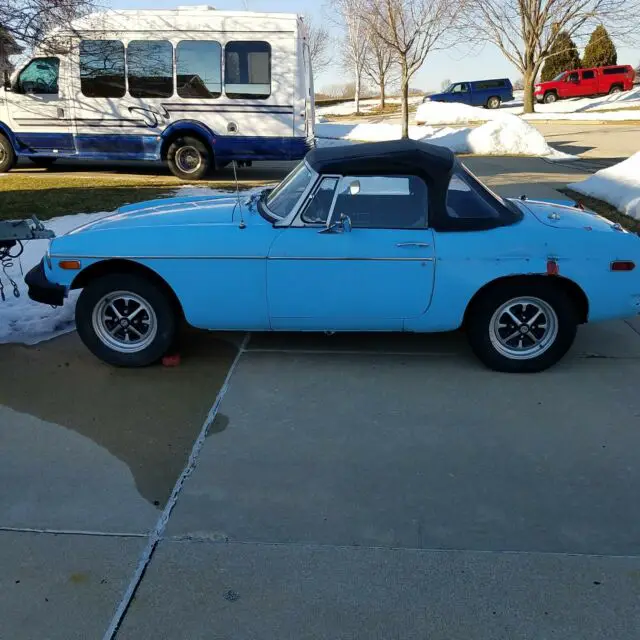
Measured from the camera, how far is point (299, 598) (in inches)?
102

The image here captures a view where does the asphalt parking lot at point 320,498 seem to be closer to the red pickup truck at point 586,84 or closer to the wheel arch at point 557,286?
the wheel arch at point 557,286

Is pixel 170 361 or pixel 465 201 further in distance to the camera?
pixel 170 361

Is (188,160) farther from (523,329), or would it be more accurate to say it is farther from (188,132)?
(523,329)

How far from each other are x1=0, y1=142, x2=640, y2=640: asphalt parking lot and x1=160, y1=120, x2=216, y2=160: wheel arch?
8.98m

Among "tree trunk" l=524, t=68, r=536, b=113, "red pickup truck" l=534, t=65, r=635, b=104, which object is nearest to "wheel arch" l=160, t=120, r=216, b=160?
"tree trunk" l=524, t=68, r=536, b=113

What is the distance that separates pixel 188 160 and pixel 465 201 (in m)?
9.80

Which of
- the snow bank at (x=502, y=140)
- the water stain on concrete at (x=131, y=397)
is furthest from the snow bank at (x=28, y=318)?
the snow bank at (x=502, y=140)

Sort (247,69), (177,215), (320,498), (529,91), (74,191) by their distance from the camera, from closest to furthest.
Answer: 1. (320,498)
2. (177,215)
3. (74,191)
4. (247,69)
5. (529,91)

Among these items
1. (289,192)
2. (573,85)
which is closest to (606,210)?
(289,192)

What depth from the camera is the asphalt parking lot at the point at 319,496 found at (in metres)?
2.53

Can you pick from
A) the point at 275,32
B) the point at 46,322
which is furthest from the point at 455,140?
the point at 46,322

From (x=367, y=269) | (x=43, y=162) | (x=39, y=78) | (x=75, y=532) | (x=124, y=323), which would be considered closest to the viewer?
(x=75, y=532)

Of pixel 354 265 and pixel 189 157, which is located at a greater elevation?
pixel 189 157

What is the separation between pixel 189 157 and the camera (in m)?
13.5
